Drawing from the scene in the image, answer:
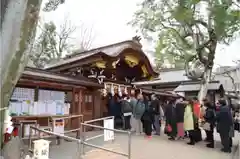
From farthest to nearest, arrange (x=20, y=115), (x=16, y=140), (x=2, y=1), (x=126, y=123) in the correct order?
(x=126, y=123)
(x=20, y=115)
(x=16, y=140)
(x=2, y=1)

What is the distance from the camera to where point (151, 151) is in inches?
281

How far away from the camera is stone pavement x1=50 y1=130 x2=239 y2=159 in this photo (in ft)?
21.1

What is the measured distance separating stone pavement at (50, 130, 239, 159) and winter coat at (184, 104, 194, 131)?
2.07 ft

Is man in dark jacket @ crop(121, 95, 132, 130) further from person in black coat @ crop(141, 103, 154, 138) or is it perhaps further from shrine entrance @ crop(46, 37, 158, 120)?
shrine entrance @ crop(46, 37, 158, 120)

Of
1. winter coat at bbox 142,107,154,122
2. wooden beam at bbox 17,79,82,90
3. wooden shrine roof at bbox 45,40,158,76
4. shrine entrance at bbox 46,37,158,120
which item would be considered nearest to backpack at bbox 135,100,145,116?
winter coat at bbox 142,107,154,122

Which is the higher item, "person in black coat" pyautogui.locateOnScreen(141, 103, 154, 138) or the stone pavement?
"person in black coat" pyautogui.locateOnScreen(141, 103, 154, 138)

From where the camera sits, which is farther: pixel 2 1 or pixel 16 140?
pixel 16 140

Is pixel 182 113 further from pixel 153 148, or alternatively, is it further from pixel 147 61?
pixel 147 61

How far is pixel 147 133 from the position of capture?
9.63 m

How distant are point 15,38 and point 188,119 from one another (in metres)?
7.02

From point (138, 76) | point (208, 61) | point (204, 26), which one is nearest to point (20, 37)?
point (138, 76)

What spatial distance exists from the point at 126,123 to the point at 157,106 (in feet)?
6.04

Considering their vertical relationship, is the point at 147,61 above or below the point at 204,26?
below

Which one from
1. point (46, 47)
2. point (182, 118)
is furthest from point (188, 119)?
point (46, 47)
